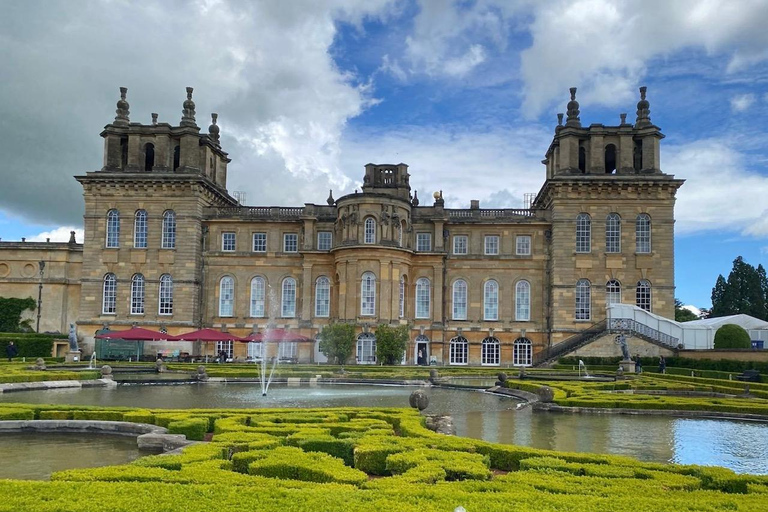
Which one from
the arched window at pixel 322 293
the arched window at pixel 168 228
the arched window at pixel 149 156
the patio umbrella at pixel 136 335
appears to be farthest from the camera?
the arched window at pixel 149 156

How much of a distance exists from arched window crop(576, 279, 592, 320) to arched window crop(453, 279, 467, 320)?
7.03m

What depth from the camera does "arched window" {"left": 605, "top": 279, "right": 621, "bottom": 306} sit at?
4334cm

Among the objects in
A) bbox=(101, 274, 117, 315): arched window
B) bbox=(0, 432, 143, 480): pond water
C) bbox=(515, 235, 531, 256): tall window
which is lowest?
bbox=(0, 432, 143, 480): pond water

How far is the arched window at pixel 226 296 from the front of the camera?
151 feet

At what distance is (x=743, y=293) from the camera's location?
62.3 metres

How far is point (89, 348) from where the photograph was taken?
145ft

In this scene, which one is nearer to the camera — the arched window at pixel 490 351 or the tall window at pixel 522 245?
the arched window at pixel 490 351

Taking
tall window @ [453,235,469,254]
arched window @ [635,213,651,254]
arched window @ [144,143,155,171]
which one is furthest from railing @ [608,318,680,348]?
arched window @ [144,143,155,171]

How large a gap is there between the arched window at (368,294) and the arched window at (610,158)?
690 inches

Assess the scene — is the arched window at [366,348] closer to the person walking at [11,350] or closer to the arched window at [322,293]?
the arched window at [322,293]

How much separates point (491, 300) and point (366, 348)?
8.88 m

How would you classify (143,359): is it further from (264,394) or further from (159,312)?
(264,394)

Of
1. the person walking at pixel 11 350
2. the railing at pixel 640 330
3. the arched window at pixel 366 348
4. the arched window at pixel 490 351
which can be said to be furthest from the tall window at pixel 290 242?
the railing at pixel 640 330

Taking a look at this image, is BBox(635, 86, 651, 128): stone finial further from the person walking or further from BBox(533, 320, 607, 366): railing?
the person walking
